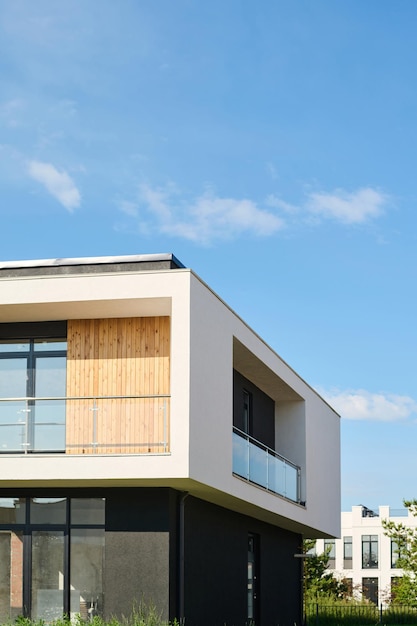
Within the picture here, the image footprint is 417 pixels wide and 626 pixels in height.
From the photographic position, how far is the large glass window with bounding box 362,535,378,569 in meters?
82.5

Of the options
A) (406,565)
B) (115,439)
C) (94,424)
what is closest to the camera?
(115,439)

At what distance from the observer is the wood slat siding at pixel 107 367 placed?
2006 centimetres

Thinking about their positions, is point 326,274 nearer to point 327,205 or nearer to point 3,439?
point 327,205

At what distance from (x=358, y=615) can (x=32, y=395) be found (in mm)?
19654

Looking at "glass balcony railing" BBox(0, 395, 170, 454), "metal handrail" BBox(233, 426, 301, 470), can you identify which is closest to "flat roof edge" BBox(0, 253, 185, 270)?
"glass balcony railing" BBox(0, 395, 170, 454)

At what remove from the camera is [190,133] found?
90.8ft

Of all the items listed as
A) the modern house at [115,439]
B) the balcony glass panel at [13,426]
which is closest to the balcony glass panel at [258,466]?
the modern house at [115,439]

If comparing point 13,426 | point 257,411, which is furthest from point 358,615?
point 13,426

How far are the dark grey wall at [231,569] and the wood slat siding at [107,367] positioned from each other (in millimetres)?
2391

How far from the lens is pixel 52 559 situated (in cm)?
2047

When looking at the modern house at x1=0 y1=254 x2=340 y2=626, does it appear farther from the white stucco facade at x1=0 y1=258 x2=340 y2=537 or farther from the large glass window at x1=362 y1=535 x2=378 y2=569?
the large glass window at x1=362 y1=535 x2=378 y2=569

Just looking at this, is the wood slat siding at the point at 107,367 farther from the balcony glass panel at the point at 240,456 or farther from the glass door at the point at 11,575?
the balcony glass panel at the point at 240,456

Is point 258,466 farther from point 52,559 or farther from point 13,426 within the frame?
point 13,426

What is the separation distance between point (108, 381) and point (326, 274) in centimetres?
2104
